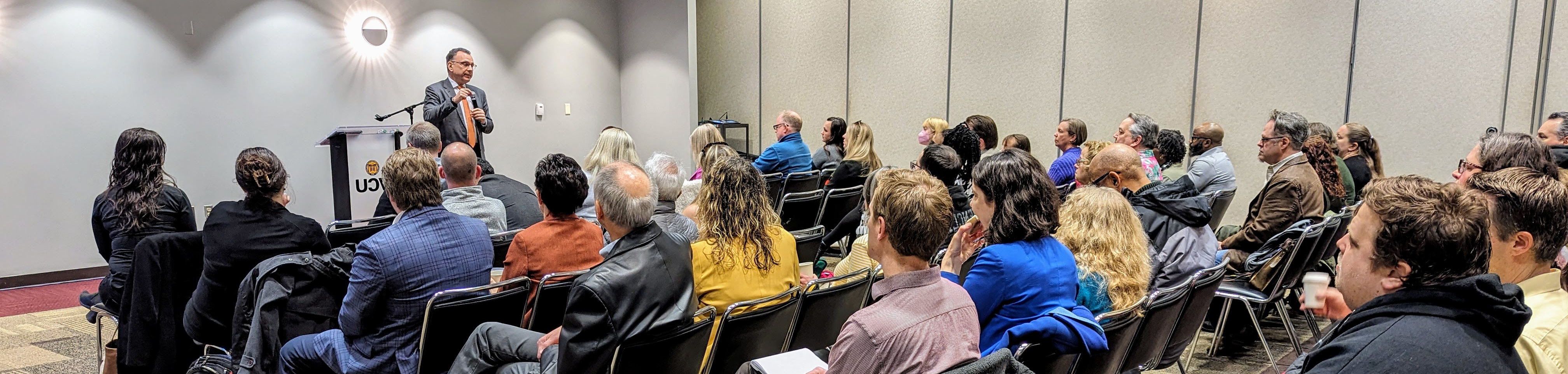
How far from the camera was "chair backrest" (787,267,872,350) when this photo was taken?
106 inches

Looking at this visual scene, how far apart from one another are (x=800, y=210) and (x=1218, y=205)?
243 centimetres

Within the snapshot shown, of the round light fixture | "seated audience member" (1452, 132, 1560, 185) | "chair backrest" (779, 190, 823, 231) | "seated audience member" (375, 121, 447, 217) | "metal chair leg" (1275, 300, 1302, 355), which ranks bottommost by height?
"metal chair leg" (1275, 300, 1302, 355)

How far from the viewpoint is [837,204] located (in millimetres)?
5398

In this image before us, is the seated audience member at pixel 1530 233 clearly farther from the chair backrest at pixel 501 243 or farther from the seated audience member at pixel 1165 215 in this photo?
the chair backrest at pixel 501 243

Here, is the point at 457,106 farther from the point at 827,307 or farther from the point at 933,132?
the point at 827,307

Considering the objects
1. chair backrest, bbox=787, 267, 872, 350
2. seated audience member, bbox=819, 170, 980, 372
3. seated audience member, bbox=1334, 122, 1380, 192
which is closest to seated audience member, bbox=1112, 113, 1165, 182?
seated audience member, bbox=1334, 122, 1380, 192

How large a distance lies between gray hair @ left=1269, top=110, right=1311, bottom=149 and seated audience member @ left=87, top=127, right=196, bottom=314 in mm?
5464

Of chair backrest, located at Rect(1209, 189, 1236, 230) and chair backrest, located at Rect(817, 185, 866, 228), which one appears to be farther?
chair backrest, located at Rect(817, 185, 866, 228)

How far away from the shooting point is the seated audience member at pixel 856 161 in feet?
19.2

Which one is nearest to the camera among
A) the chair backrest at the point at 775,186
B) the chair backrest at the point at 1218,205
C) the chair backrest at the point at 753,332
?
the chair backrest at the point at 753,332

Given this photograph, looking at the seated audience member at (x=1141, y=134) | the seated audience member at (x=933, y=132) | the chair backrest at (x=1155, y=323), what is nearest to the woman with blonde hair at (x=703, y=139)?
the seated audience member at (x=933, y=132)

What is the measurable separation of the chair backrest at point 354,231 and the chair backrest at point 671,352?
1685 millimetres

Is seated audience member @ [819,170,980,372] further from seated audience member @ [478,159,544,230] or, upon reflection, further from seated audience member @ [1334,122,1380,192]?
seated audience member @ [1334,122,1380,192]

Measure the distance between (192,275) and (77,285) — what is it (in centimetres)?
396
